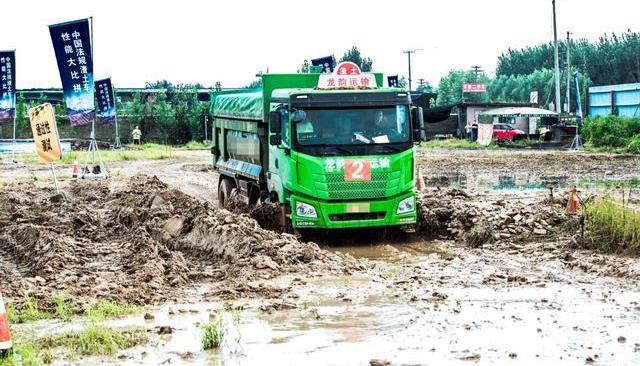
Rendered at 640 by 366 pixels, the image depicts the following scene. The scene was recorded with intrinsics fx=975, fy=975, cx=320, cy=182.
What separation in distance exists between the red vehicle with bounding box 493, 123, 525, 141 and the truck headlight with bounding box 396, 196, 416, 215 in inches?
1550

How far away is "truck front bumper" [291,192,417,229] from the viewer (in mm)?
15258

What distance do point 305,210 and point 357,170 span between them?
1044 mm

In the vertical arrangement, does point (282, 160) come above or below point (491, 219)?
above

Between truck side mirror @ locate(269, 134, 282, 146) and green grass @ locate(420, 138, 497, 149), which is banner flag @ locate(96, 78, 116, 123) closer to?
green grass @ locate(420, 138, 497, 149)

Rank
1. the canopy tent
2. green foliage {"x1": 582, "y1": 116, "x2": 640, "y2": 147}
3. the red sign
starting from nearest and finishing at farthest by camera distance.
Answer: green foliage {"x1": 582, "y1": 116, "x2": 640, "y2": 147}, the canopy tent, the red sign

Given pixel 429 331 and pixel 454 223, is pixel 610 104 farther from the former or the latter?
pixel 429 331

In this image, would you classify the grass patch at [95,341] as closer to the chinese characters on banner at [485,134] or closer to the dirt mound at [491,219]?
the dirt mound at [491,219]

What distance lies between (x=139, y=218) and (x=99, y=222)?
845 millimetres

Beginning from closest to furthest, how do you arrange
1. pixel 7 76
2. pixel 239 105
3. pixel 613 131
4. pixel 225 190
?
pixel 239 105 → pixel 225 190 → pixel 7 76 → pixel 613 131

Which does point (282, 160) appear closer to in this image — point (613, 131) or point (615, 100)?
point (613, 131)

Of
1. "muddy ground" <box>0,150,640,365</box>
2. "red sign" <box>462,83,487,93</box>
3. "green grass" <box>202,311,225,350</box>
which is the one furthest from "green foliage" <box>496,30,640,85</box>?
"green grass" <box>202,311,225,350</box>

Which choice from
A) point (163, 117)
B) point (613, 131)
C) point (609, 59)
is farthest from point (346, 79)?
point (609, 59)

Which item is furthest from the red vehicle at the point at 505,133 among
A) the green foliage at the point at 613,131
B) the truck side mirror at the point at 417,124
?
the truck side mirror at the point at 417,124

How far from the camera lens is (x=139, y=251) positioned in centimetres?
1416
